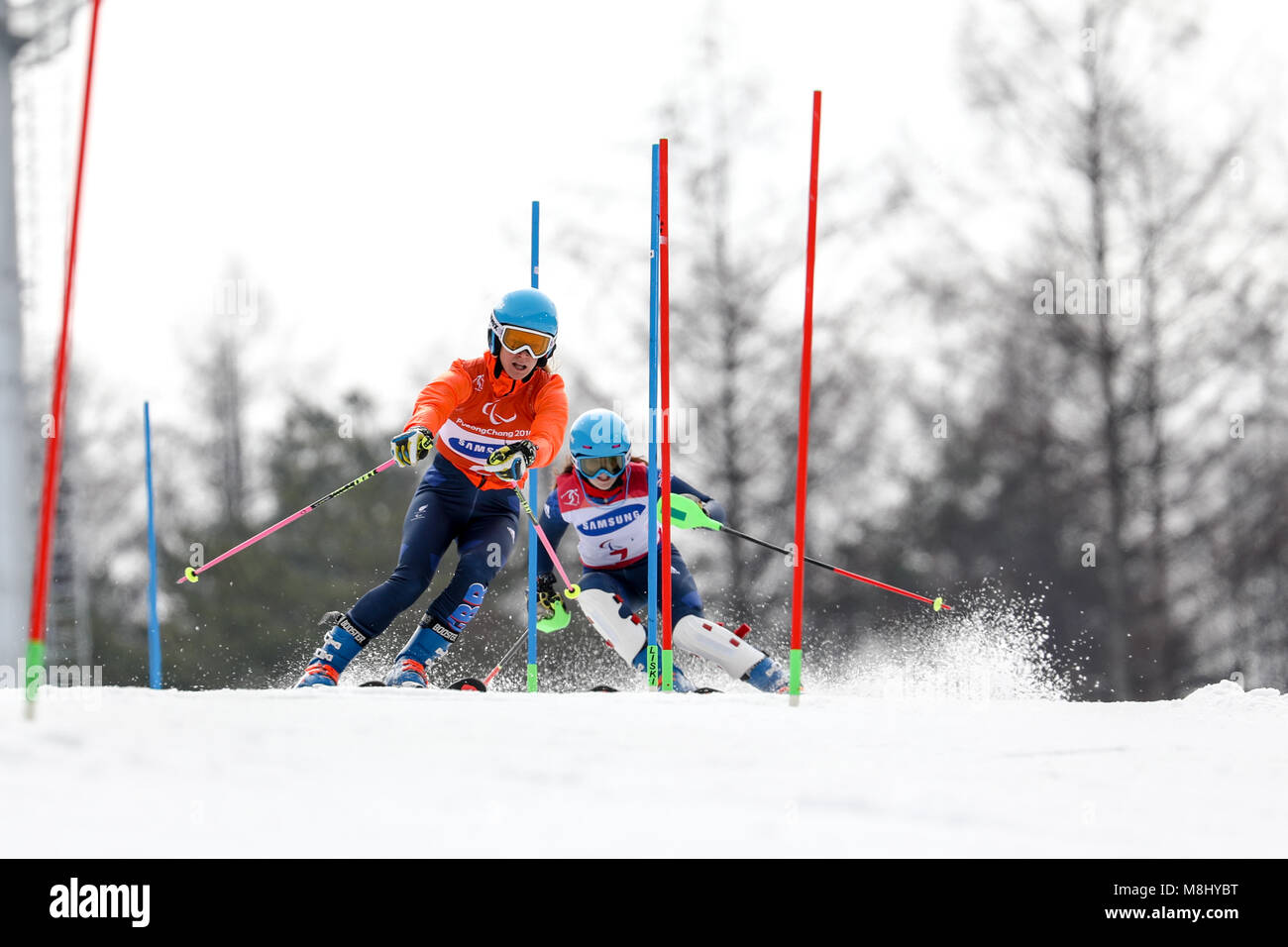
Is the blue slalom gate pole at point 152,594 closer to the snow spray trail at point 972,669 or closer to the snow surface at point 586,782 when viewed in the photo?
the snow surface at point 586,782

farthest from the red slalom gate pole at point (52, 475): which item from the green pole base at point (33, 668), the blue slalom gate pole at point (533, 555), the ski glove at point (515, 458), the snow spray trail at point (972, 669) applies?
the snow spray trail at point (972, 669)

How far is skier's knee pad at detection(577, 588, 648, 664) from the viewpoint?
19.9ft

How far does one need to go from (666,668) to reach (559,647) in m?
8.84

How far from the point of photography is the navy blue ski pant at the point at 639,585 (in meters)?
6.23

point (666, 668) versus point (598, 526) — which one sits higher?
point (598, 526)

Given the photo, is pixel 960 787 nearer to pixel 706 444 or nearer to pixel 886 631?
pixel 706 444

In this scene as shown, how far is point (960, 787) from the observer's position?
2.90m

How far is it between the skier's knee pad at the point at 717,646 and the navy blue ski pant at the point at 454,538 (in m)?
1.06

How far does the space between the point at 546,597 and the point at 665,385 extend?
5.11ft

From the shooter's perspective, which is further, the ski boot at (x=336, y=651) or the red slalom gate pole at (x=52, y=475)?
the ski boot at (x=336, y=651)

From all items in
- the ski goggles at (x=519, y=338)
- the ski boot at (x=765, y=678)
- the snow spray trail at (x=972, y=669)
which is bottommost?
the snow spray trail at (x=972, y=669)

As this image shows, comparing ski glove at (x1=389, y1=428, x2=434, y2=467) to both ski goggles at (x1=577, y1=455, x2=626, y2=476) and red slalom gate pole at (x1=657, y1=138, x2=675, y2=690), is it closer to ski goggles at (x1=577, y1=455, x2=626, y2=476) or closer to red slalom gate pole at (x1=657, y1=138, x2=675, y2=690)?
red slalom gate pole at (x1=657, y1=138, x2=675, y2=690)
